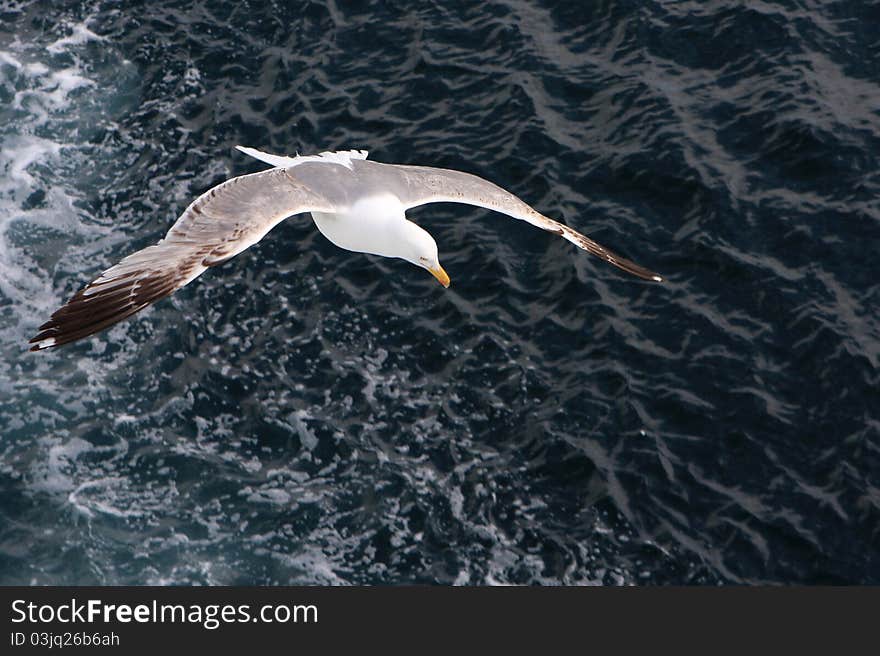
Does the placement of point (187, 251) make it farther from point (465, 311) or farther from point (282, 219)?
point (465, 311)

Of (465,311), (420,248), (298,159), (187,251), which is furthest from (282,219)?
(465,311)

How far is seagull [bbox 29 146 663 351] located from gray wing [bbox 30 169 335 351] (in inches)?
0.7

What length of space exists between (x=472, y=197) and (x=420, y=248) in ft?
5.91

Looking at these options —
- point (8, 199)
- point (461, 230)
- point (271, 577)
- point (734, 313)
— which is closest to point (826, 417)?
point (734, 313)

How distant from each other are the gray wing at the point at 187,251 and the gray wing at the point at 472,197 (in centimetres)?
232

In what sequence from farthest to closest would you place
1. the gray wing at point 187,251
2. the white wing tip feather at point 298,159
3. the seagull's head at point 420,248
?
1. the white wing tip feather at point 298,159
2. the seagull's head at point 420,248
3. the gray wing at point 187,251

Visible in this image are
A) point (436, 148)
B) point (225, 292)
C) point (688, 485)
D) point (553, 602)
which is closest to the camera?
point (553, 602)

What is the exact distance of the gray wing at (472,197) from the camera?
26266mm

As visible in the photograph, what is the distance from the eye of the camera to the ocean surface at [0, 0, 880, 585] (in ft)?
85.8

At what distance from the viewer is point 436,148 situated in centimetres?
3291

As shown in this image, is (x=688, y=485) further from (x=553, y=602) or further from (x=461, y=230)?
(x=461, y=230)

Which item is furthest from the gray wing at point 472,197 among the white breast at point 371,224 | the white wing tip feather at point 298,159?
the white wing tip feather at point 298,159

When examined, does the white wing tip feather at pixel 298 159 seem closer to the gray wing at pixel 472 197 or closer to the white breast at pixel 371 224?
the gray wing at pixel 472 197

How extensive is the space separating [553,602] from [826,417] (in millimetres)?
7010
